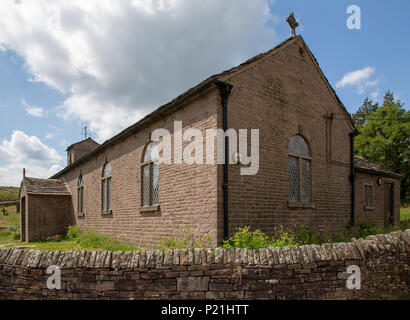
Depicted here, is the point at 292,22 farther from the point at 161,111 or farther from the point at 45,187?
the point at 45,187

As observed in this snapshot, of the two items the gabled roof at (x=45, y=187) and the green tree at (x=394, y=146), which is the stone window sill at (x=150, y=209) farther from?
the green tree at (x=394, y=146)

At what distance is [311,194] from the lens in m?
11.2

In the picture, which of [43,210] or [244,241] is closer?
[244,241]

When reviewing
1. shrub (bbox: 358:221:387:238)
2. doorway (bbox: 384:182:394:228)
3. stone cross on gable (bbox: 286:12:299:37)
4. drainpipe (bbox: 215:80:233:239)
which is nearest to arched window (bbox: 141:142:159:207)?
drainpipe (bbox: 215:80:233:239)

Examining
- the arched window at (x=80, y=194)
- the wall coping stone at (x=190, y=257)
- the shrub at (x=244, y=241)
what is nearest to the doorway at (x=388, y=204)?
the shrub at (x=244, y=241)

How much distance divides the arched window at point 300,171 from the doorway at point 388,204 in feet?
25.6

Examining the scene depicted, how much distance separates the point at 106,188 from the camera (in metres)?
15.7

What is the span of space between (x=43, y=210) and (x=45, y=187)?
6.37 ft

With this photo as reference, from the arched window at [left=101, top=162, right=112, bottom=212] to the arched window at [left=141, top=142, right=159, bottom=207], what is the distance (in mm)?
4082

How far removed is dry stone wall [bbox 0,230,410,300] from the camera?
4.94 meters

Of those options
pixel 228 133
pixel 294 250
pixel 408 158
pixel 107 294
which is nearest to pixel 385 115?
pixel 408 158

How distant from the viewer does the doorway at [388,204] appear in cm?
1619

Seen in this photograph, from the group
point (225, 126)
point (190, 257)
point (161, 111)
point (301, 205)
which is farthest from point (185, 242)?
point (161, 111)
